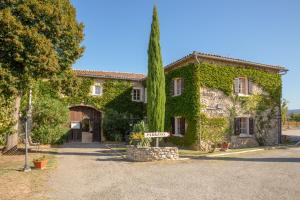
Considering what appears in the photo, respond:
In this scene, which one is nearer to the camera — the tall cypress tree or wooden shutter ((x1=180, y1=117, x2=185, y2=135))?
the tall cypress tree

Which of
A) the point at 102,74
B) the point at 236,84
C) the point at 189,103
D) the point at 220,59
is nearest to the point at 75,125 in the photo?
the point at 102,74

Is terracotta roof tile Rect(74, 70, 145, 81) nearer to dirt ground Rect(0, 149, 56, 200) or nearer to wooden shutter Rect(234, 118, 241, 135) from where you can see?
wooden shutter Rect(234, 118, 241, 135)

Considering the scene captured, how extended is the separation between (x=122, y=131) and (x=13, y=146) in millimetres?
10014

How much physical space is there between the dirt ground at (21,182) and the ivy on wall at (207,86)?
9.39 meters

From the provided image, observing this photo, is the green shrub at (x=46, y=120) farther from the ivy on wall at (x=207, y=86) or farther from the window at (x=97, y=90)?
the ivy on wall at (x=207, y=86)

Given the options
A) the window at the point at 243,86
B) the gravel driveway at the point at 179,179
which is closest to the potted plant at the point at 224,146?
the gravel driveway at the point at 179,179

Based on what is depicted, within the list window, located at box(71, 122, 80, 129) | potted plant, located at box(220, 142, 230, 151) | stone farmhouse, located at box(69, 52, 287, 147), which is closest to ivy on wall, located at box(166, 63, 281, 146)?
stone farmhouse, located at box(69, 52, 287, 147)

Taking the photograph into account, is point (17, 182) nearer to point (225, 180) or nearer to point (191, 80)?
point (225, 180)

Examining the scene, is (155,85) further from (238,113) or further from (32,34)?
(238,113)

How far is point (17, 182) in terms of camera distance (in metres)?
9.20

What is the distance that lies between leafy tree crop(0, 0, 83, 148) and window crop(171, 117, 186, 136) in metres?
9.40

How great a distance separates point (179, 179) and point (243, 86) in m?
12.7

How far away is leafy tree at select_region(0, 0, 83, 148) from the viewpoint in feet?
41.7

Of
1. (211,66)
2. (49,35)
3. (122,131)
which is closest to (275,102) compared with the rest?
(211,66)
